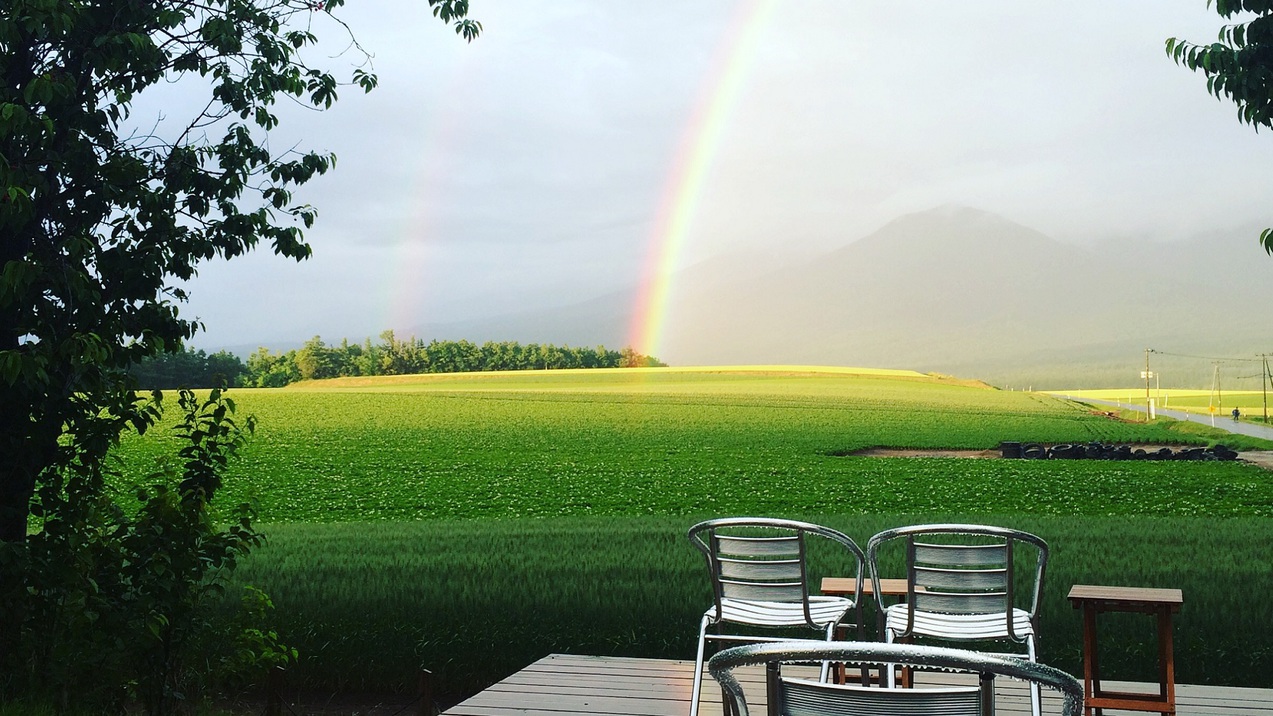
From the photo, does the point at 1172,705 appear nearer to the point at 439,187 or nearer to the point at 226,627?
the point at 226,627

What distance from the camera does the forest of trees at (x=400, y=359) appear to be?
57.9m

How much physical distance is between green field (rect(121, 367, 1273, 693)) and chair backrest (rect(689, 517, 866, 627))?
9.92 feet

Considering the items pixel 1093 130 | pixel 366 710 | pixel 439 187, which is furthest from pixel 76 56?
pixel 1093 130

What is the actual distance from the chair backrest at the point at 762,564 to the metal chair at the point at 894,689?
2161 millimetres

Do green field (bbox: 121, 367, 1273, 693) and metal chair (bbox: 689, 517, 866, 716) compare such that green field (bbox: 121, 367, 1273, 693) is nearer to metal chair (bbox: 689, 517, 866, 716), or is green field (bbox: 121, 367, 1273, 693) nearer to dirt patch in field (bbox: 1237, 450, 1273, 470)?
dirt patch in field (bbox: 1237, 450, 1273, 470)

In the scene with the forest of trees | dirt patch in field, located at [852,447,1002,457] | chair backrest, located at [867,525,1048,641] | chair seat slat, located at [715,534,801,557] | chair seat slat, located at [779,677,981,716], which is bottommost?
dirt patch in field, located at [852,447,1002,457]

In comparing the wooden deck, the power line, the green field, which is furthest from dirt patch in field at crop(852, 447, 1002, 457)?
the power line

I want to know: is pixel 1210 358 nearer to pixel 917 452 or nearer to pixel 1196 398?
pixel 1196 398

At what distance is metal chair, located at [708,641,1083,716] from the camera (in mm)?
1712

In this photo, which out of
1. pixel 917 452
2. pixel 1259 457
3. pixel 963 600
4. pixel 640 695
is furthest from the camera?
pixel 917 452

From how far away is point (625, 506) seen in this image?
816 inches

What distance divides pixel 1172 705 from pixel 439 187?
96.6 meters

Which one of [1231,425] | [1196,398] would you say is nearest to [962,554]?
[1231,425]

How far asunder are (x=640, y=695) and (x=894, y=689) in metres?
3.43
